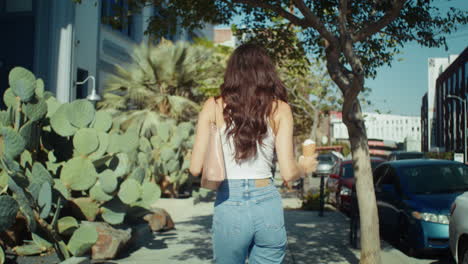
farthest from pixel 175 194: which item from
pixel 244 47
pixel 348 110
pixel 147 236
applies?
pixel 244 47

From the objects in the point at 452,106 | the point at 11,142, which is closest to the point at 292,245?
the point at 11,142

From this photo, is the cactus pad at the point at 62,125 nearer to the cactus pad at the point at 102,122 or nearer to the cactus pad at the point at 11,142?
the cactus pad at the point at 102,122

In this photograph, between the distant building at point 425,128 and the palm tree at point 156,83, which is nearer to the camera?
the palm tree at point 156,83

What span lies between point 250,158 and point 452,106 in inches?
2372

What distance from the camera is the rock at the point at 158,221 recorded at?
9.11 meters

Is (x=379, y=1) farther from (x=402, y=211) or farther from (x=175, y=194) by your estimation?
(x=175, y=194)

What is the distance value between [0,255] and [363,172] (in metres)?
3.91

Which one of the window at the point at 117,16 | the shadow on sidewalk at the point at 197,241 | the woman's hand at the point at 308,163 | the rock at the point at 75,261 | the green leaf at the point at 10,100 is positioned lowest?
the shadow on sidewalk at the point at 197,241

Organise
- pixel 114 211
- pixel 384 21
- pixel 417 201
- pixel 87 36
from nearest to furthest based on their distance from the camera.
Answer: pixel 384 21
pixel 114 211
pixel 417 201
pixel 87 36

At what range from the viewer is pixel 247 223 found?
8.36 ft

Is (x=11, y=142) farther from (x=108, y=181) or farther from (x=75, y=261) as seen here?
(x=108, y=181)

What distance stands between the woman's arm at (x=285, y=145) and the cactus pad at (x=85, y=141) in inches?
165

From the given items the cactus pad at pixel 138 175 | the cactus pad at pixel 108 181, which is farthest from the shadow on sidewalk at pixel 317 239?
the cactus pad at pixel 108 181

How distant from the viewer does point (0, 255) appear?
16.3 ft
